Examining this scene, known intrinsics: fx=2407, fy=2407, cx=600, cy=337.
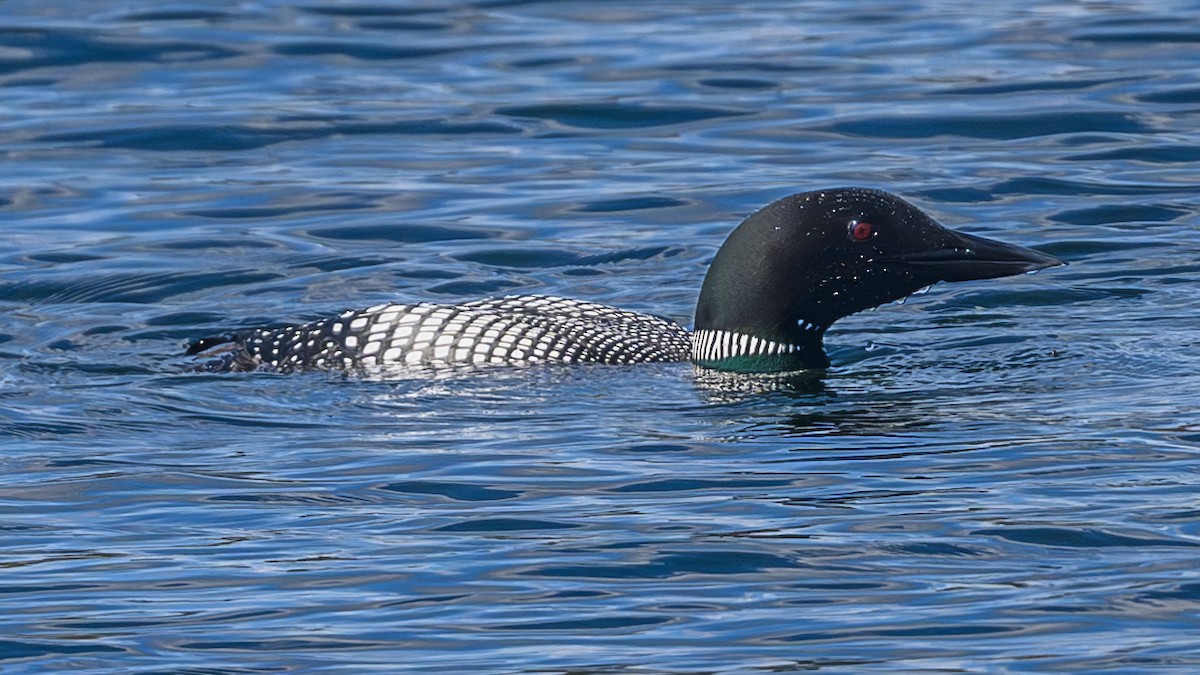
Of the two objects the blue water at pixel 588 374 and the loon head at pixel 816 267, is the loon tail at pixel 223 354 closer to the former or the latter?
the blue water at pixel 588 374

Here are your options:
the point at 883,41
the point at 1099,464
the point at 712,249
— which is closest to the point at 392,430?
the point at 1099,464

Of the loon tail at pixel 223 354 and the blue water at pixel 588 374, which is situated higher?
the blue water at pixel 588 374

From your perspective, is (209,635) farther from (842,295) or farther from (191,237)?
(191,237)

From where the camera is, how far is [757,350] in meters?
7.86

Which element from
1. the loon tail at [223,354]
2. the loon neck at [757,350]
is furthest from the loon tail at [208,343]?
the loon neck at [757,350]

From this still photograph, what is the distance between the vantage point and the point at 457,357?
7660mm

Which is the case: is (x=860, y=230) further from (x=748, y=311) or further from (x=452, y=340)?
(x=452, y=340)

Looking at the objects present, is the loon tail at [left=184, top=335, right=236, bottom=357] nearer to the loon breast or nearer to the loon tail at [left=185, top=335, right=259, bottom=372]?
the loon tail at [left=185, top=335, right=259, bottom=372]

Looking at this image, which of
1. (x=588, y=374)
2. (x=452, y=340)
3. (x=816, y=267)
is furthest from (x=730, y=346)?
(x=452, y=340)

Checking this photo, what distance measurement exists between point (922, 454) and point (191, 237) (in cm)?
500

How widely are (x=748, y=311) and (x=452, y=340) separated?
0.97 m

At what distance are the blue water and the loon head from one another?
228 mm

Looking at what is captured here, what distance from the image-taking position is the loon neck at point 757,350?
780cm

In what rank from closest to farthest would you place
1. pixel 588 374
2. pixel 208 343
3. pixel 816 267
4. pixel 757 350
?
pixel 588 374 → pixel 816 267 → pixel 757 350 → pixel 208 343
